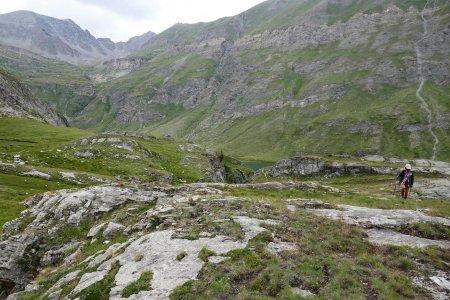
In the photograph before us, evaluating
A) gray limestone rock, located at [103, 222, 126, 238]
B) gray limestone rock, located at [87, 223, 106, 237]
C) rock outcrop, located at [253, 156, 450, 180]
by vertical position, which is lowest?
rock outcrop, located at [253, 156, 450, 180]

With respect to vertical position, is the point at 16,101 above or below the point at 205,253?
above

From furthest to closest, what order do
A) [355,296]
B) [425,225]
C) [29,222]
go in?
[29,222]
[425,225]
[355,296]

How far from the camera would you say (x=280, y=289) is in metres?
19.5

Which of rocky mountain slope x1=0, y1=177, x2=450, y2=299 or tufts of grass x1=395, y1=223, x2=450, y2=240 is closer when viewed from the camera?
rocky mountain slope x1=0, y1=177, x2=450, y2=299

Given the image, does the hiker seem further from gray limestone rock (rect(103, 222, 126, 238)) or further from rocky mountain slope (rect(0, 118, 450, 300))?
gray limestone rock (rect(103, 222, 126, 238))

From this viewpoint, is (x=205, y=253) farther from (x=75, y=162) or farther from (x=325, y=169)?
(x=325, y=169)

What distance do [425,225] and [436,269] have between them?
6132 millimetres

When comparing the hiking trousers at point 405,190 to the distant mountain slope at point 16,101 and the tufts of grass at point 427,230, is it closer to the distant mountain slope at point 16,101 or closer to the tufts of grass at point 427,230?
the tufts of grass at point 427,230

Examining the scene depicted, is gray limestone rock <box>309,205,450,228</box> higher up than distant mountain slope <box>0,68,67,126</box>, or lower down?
lower down

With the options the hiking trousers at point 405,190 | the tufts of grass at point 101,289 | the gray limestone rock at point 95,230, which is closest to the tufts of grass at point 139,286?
the tufts of grass at point 101,289

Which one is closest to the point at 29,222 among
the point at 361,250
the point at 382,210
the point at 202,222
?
the point at 202,222

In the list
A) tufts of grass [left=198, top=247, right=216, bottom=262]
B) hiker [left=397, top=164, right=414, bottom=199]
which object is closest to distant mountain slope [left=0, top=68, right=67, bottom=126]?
tufts of grass [left=198, top=247, right=216, bottom=262]

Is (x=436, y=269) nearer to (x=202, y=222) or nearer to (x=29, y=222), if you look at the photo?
(x=202, y=222)

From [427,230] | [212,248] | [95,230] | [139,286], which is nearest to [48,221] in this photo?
[95,230]
